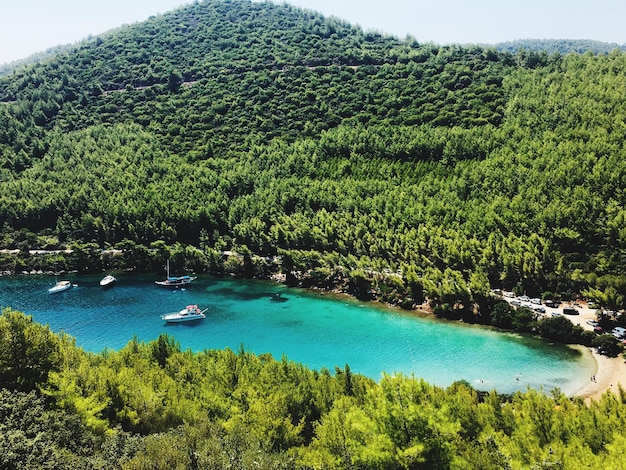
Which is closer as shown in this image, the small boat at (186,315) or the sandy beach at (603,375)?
the sandy beach at (603,375)

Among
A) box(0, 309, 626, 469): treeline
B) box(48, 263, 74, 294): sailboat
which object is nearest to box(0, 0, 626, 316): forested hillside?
box(48, 263, 74, 294): sailboat

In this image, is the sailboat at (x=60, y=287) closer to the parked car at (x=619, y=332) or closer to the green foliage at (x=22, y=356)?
the green foliage at (x=22, y=356)

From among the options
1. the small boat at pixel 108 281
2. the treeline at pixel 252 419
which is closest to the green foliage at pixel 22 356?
the treeline at pixel 252 419

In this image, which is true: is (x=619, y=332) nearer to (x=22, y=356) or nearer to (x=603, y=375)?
(x=603, y=375)

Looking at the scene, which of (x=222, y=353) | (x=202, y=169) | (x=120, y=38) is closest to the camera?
(x=222, y=353)

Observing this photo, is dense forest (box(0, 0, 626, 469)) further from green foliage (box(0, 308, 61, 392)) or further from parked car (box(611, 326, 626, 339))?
parked car (box(611, 326, 626, 339))

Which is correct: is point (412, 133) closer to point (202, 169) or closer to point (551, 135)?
point (551, 135)

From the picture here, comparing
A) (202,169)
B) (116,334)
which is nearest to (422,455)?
(116,334)
